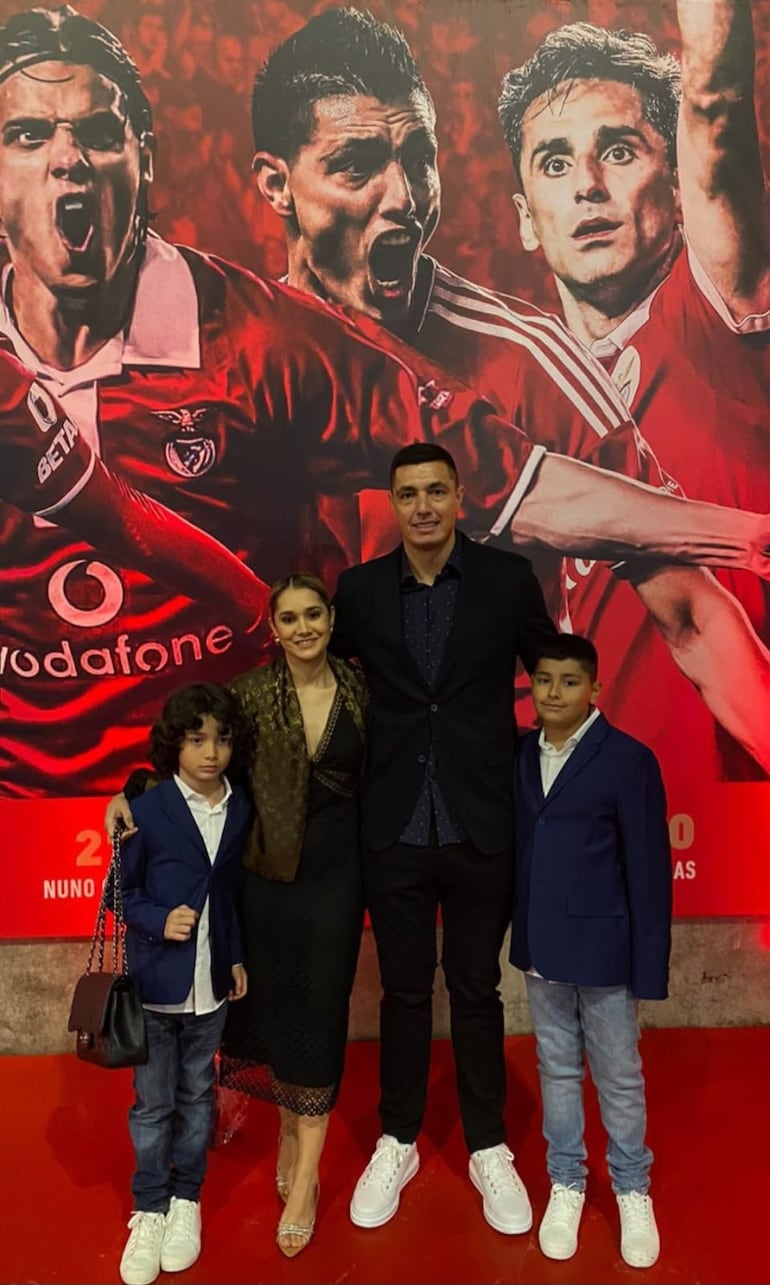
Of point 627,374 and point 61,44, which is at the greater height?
point 61,44

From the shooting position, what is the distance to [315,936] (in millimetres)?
2057

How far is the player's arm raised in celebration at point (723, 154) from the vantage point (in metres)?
2.85

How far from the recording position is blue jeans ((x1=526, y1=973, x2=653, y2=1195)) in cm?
203

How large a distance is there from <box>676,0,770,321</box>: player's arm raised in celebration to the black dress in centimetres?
210

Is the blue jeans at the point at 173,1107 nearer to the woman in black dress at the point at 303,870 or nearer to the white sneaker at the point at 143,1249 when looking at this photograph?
the white sneaker at the point at 143,1249

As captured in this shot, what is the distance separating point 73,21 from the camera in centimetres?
274

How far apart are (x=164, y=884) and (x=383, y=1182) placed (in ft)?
3.21

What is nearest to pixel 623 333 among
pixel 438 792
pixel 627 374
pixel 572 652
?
pixel 627 374

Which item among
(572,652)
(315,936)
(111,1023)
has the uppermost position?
(572,652)

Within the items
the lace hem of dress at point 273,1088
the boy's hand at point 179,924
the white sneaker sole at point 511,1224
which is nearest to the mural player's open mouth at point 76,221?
the boy's hand at point 179,924

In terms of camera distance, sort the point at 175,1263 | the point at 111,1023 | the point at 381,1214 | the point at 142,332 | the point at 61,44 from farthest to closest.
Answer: the point at 142,332
the point at 61,44
the point at 381,1214
the point at 175,1263
the point at 111,1023

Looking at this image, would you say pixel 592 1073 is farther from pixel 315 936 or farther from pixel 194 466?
pixel 194 466

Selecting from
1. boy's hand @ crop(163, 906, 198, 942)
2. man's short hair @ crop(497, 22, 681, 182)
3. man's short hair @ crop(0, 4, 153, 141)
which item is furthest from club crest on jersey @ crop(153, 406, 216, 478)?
boy's hand @ crop(163, 906, 198, 942)

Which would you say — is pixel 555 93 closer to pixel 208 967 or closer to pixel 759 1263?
pixel 208 967
